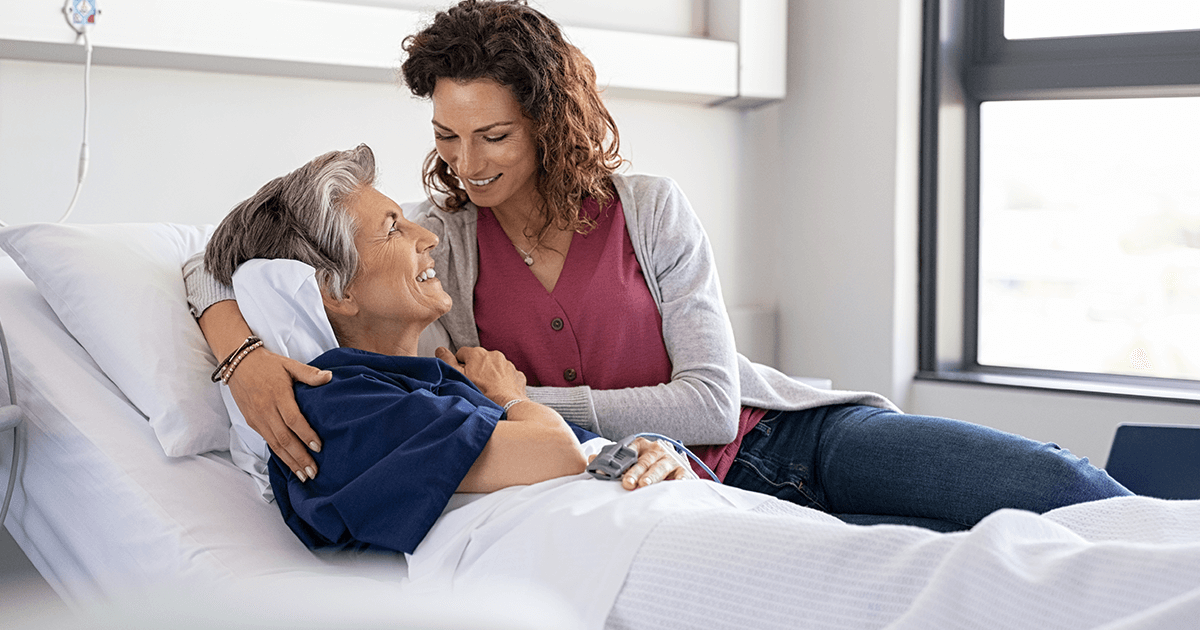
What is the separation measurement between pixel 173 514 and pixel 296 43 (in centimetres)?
119

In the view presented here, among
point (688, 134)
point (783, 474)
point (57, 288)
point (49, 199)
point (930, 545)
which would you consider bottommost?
point (783, 474)

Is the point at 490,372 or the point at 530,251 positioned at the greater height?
the point at 530,251

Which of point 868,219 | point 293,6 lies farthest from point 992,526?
point 868,219

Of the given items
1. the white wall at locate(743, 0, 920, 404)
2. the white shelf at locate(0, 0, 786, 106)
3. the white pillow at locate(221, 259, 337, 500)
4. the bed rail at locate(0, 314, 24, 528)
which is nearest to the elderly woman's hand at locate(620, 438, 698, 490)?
the white pillow at locate(221, 259, 337, 500)

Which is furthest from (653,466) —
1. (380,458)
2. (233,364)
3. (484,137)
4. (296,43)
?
(296,43)

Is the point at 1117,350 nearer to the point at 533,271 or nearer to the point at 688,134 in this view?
the point at 688,134

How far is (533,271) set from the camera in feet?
5.59

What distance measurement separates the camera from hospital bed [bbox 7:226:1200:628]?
788mm

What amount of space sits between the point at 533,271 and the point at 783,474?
0.54m

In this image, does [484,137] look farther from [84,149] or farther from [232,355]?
[84,149]

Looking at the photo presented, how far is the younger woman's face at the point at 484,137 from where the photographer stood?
160 centimetres

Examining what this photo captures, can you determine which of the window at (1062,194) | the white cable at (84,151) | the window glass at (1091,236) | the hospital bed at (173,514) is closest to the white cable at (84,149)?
the white cable at (84,151)

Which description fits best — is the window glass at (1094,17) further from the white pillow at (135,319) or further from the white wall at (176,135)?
the white pillow at (135,319)

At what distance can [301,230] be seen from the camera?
4.51ft
